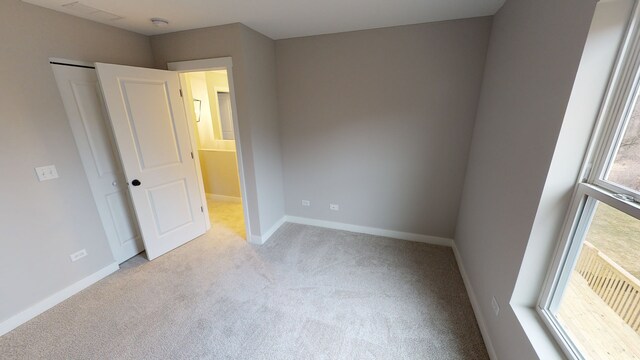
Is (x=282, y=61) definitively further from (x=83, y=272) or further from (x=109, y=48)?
(x=83, y=272)

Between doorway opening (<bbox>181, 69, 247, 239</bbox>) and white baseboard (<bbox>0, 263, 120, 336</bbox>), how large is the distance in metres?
1.53

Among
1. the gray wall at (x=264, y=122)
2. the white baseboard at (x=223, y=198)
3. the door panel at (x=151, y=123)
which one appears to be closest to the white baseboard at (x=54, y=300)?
the door panel at (x=151, y=123)

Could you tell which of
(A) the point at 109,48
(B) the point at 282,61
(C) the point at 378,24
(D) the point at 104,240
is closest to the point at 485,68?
(C) the point at 378,24

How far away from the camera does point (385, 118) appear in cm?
264

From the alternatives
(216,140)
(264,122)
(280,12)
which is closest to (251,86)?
(264,122)

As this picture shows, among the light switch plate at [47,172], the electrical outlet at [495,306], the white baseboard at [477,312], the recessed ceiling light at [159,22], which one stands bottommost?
the white baseboard at [477,312]

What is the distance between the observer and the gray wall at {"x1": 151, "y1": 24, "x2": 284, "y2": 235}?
2.30 m

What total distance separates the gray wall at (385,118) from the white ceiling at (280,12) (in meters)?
0.23

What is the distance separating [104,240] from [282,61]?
2719mm

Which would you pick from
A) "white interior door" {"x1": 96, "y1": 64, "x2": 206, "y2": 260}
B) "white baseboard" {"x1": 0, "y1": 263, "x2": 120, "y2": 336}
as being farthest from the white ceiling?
"white baseboard" {"x1": 0, "y1": 263, "x2": 120, "y2": 336}

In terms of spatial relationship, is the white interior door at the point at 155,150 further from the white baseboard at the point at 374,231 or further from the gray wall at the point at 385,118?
the white baseboard at the point at 374,231

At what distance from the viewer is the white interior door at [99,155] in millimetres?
2021

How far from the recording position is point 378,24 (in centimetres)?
232

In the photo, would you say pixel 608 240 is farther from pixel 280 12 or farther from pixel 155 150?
pixel 155 150
